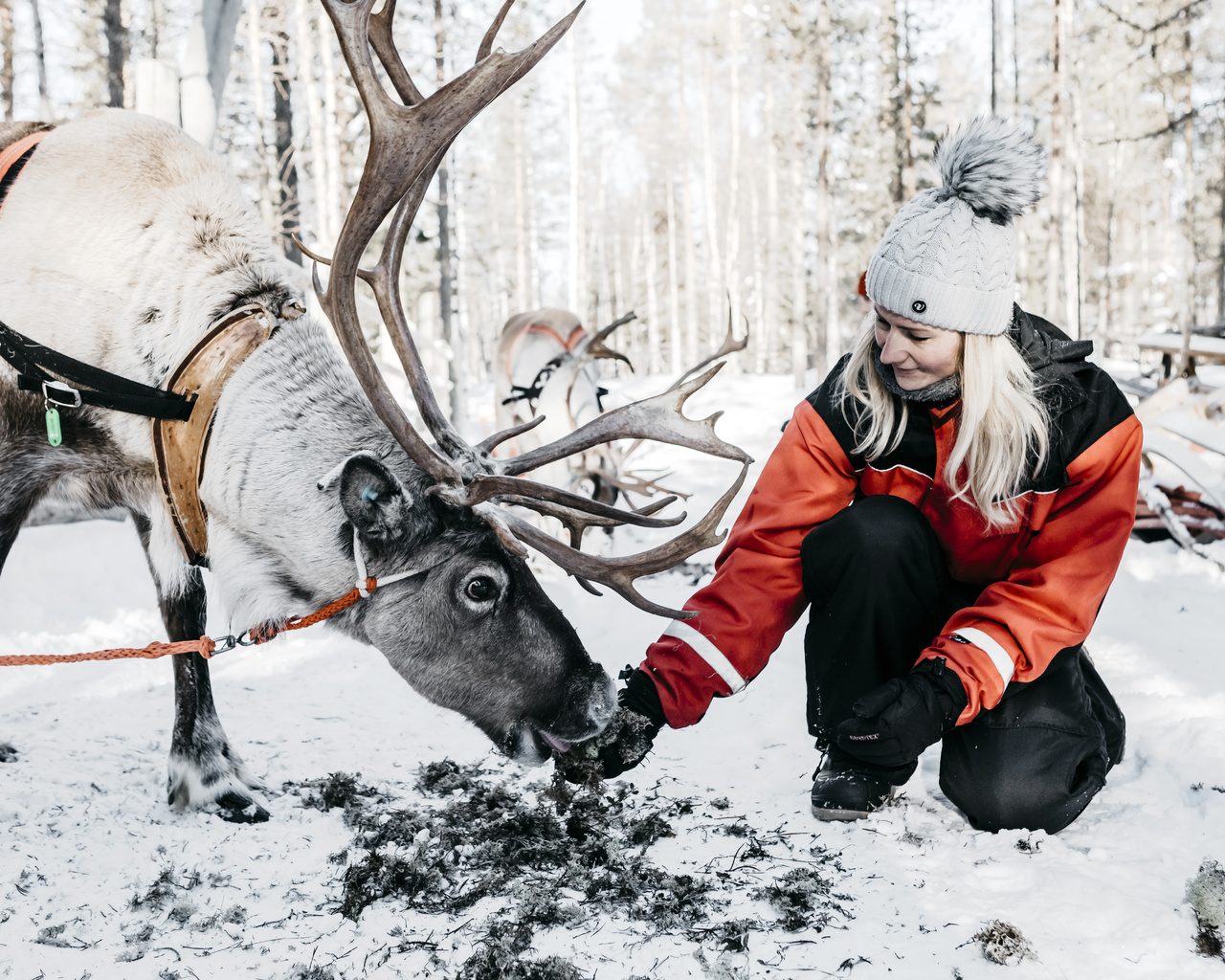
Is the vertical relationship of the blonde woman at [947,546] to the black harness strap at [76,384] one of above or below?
below

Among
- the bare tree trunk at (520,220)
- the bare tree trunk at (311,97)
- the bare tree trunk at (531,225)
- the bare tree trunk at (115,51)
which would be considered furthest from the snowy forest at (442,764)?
the bare tree trunk at (531,225)

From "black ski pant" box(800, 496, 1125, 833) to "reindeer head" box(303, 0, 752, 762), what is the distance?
1.21 feet

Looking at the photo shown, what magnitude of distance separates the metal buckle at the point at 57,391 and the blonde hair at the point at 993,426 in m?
2.08

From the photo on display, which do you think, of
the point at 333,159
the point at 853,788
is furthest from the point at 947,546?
the point at 333,159

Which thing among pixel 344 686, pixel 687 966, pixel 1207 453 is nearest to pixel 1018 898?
pixel 687 966

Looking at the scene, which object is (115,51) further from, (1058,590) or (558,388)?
(1058,590)

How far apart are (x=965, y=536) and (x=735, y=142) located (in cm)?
2746

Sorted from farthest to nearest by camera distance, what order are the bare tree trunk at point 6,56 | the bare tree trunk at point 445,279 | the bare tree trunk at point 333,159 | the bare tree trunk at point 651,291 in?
1. the bare tree trunk at point 651,291
2. the bare tree trunk at point 6,56
3. the bare tree trunk at point 445,279
4. the bare tree trunk at point 333,159

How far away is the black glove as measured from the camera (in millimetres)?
2102

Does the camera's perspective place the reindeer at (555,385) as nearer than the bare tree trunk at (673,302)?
Yes

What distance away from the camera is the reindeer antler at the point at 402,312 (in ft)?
7.72

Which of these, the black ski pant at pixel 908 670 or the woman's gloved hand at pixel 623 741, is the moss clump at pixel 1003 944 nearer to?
the black ski pant at pixel 908 670

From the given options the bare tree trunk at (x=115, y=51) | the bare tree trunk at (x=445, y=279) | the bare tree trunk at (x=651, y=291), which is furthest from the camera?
the bare tree trunk at (x=651, y=291)

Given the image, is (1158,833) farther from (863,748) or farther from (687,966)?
(687,966)
